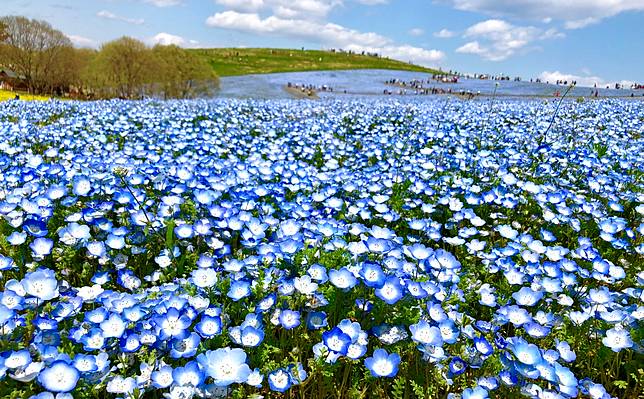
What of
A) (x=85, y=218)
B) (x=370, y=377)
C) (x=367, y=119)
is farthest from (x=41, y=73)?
(x=370, y=377)

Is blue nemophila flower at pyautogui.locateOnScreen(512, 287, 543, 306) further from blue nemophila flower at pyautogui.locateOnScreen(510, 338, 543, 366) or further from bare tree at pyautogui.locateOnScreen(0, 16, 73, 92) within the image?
bare tree at pyautogui.locateOnScreen(0, 16, 73, 92)

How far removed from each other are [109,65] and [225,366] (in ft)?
108

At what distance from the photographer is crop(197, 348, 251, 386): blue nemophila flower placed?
1.78m

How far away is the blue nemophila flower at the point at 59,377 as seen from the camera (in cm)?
176

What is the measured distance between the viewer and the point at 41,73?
119 feet

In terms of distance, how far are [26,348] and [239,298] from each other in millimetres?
969

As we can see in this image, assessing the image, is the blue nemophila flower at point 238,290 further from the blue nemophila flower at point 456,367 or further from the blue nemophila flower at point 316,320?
the blue nemophila flower at point 456,367

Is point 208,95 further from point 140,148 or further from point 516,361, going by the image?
point 516,361

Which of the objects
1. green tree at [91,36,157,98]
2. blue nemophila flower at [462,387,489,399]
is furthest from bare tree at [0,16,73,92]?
blue nemophila flower at [462,387,489,399]

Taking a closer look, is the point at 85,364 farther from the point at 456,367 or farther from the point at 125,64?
the point at 125,64

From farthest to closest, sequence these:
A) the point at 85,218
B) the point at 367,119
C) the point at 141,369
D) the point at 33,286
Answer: the point at 367,119 → the point at 85,218 → the point at 33,286 → the point at 141,369

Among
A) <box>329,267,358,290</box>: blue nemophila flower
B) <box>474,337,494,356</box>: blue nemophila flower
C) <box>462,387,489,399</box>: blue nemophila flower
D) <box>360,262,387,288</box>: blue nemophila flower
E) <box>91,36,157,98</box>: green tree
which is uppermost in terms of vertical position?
<box>91,36,157,98</box>: green tree

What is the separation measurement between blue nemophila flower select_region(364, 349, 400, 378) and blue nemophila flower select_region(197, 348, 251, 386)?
0.53 metres

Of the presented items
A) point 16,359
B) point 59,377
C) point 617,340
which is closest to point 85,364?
point 59,377
